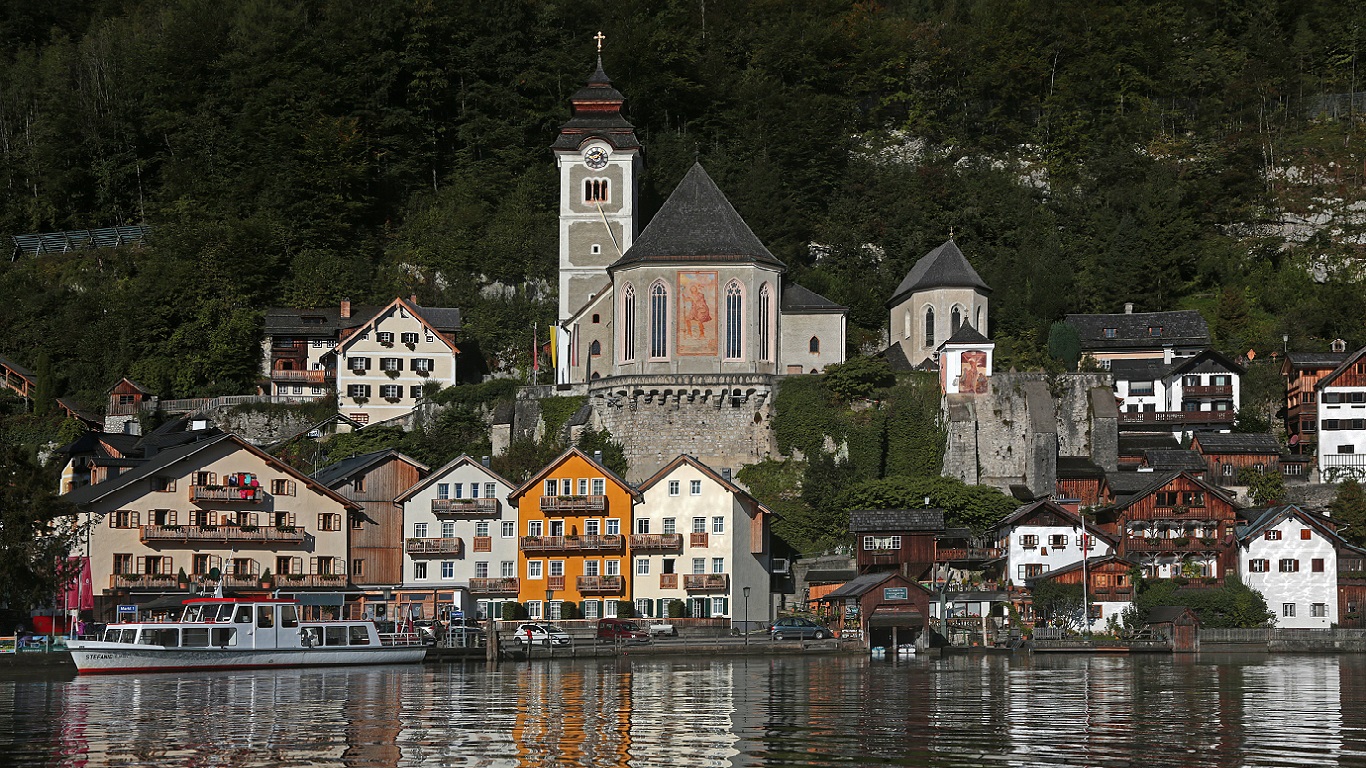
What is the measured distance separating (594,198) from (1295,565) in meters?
39.6

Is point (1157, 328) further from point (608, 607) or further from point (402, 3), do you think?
point (402, 3)

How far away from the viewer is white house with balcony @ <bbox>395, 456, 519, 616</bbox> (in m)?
73.8

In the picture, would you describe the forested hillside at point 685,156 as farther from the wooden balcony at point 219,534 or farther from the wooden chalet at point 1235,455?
the wooden balcony at point 219,534

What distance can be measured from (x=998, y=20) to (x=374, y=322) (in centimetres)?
5119

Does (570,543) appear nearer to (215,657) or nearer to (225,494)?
(225,494)

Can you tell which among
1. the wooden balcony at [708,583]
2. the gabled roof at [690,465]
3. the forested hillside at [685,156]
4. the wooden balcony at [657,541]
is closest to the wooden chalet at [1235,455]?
the forested hillside at [685,156]

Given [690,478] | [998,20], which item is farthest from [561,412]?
[998,20]

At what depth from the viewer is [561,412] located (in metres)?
82.4

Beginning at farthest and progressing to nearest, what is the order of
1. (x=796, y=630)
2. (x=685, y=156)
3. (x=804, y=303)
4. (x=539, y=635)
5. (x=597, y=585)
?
(x=685, y=156) → (x=804, y=303) → (x=597, y=585) → (x=796, y=630) → (x=539, y=635)

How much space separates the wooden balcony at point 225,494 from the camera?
235 feet

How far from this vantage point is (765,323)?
83.7m

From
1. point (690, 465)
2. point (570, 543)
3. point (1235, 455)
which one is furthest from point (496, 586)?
point (1235, 455)

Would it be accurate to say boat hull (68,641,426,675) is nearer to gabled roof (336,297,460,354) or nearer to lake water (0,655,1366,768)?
lake water (0,655,1366,768)

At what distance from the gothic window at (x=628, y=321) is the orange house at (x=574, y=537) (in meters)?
9.83
